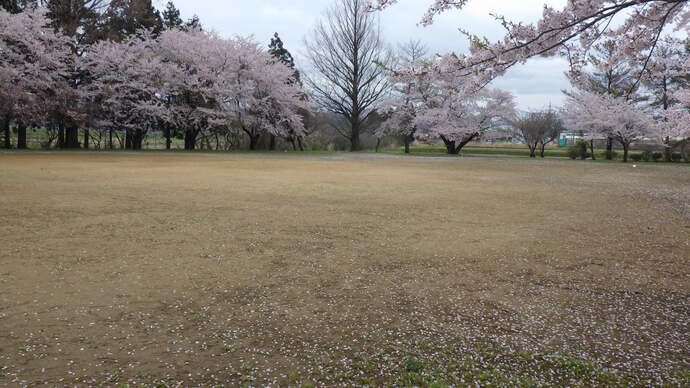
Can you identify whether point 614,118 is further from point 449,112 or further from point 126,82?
point 126,82

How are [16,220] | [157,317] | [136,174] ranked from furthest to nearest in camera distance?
1. [136,174]
2. [16,220]
3. [157,317]

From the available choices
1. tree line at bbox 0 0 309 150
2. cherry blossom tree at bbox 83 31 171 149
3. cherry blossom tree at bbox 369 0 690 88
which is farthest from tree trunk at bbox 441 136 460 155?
A: cherry blossom tree at bbox 369 0 690 88

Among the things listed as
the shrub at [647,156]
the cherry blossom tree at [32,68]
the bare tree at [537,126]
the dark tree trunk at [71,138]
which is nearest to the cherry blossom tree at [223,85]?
the cherry blossom tree at [32,68]

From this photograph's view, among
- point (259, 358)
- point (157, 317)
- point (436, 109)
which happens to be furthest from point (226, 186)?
point (436, 109)

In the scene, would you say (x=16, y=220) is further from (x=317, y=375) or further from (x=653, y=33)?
(x=653, y=33)

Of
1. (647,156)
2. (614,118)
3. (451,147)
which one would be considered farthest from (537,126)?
(647,156)

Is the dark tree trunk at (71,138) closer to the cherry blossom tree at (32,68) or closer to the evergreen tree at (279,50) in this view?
the cherry blossom tree at (32,68)

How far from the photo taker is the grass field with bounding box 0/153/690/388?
2092 millimetres

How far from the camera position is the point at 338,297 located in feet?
9.78

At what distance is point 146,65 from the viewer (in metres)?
22.4

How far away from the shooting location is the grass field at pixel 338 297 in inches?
82.4

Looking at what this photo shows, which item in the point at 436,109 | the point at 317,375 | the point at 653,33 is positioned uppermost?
the point at 436,109

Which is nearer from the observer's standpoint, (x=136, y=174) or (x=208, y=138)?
(x=136, y=174)

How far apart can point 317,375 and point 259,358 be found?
13.3 inches
